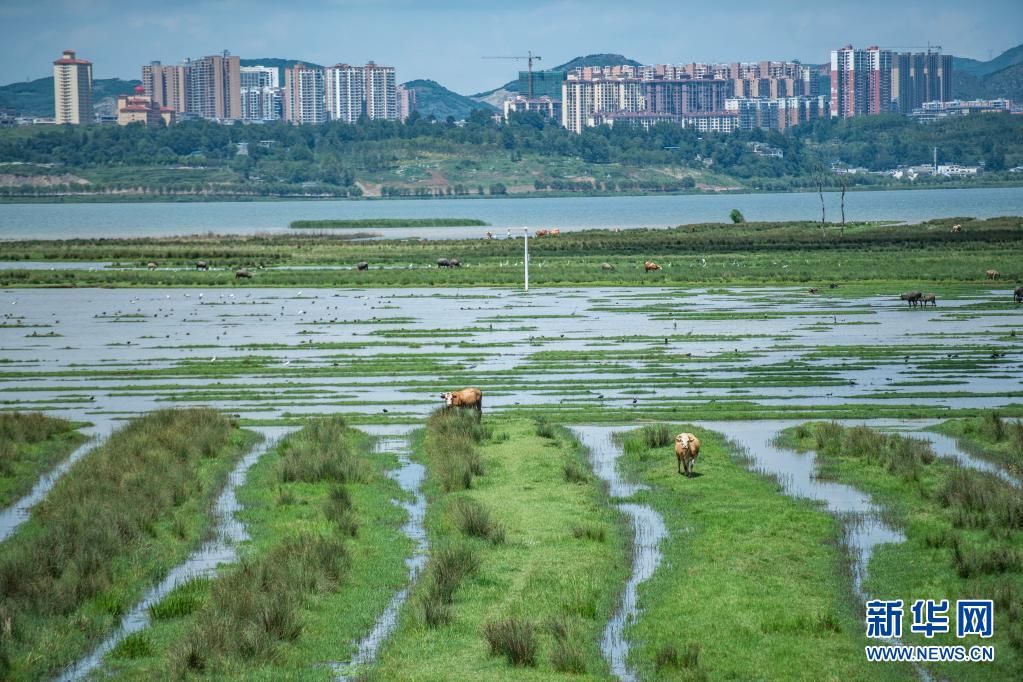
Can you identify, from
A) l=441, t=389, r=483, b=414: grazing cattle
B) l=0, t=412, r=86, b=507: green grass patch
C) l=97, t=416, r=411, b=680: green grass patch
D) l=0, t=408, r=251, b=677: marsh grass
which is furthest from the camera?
l=441, t=389, r=483, b=414: grazing cattle

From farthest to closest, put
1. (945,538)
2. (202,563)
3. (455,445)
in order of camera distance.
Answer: (455,445), (202,563), (945,538)

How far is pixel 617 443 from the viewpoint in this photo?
29.3 m

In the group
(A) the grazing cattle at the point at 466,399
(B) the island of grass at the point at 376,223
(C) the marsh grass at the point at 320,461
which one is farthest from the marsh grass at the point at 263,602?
(B) the island of grass at the point at 376,223

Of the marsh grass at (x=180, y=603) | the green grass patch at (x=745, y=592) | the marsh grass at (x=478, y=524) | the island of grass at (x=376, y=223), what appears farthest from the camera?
the island of grass at (x=376, y=223)

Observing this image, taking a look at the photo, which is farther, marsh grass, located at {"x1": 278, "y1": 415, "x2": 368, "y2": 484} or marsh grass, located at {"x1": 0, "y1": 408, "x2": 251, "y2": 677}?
marsh grass, located at {"x1": 278, "y1": 415, "x2": 368, "y2": 484}

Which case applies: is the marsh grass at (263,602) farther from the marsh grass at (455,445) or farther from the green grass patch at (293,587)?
the marsh grass at (455,445)

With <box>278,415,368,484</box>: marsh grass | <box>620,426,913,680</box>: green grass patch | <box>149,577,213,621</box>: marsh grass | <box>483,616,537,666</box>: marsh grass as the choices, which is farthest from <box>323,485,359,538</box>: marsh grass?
<box>483,616,537,666</box>: marsh grass

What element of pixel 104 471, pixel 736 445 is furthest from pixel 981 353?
pixel 104 471

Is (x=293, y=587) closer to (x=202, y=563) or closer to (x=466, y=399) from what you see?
(x=202, y=563)

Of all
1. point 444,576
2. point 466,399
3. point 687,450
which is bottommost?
point 444,576

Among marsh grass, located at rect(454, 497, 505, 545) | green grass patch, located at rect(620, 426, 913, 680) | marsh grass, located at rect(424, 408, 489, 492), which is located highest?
marsh grass, located at rect(424, 408, 489, 492)

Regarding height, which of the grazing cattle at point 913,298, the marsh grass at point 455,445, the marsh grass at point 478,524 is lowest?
the marsh grass at point 478,524

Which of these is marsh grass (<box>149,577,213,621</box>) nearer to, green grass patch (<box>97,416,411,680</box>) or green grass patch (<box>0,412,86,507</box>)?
green grass patch (<box>97,416,411,680</box>)

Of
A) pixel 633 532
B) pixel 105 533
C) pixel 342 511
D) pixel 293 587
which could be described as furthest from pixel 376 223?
pixel 293 587
